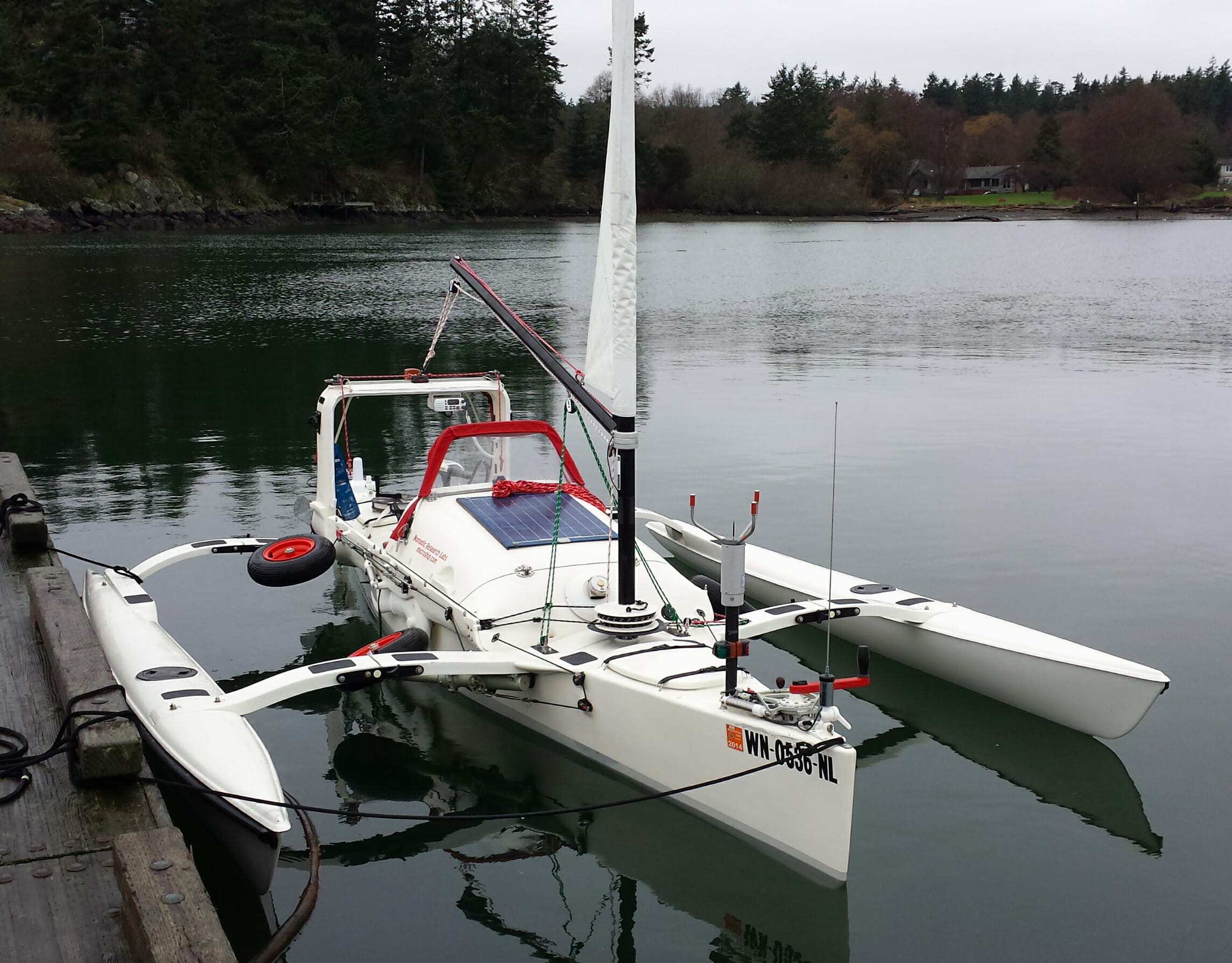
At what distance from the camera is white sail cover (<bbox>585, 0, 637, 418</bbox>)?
7414 mm

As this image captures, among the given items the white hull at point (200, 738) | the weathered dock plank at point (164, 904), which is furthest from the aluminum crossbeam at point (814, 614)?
the weathered dock plank at point (164, 904)

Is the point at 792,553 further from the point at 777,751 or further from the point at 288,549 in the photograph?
the point at 777,751

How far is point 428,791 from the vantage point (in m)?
8.20

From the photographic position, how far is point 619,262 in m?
7.73

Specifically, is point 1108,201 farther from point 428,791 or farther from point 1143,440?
point 428,791

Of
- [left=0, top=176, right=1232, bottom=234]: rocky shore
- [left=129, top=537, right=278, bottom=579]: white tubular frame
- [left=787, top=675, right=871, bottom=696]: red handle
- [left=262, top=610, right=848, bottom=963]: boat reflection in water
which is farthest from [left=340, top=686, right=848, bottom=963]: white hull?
[left=0, top=176, right=1232, bottom=234]: rocky shore

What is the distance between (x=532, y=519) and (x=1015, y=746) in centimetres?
417

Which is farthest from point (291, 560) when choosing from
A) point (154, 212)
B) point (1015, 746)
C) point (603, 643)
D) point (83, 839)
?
point (154, 212)

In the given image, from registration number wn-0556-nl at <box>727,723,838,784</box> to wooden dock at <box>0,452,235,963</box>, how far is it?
118 inches

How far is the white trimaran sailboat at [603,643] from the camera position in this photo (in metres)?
6.61

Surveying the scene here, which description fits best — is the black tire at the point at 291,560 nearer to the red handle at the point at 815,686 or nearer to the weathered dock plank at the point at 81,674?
the weathered dock plank at the point at 81,674

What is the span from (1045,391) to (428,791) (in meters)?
19.6

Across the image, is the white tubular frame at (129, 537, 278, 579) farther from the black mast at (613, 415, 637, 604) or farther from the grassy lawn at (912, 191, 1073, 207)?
the grassy lawn at (912, 191, 1073, 207)

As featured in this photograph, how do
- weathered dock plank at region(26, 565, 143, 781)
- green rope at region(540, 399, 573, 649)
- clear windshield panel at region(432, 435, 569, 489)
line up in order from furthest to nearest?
clear windshield panel at region(432, 435, 569, 489) < green rope at region(540, 399, 573, 649) < weathered dock plank at region(26, 565, 143, 781)
